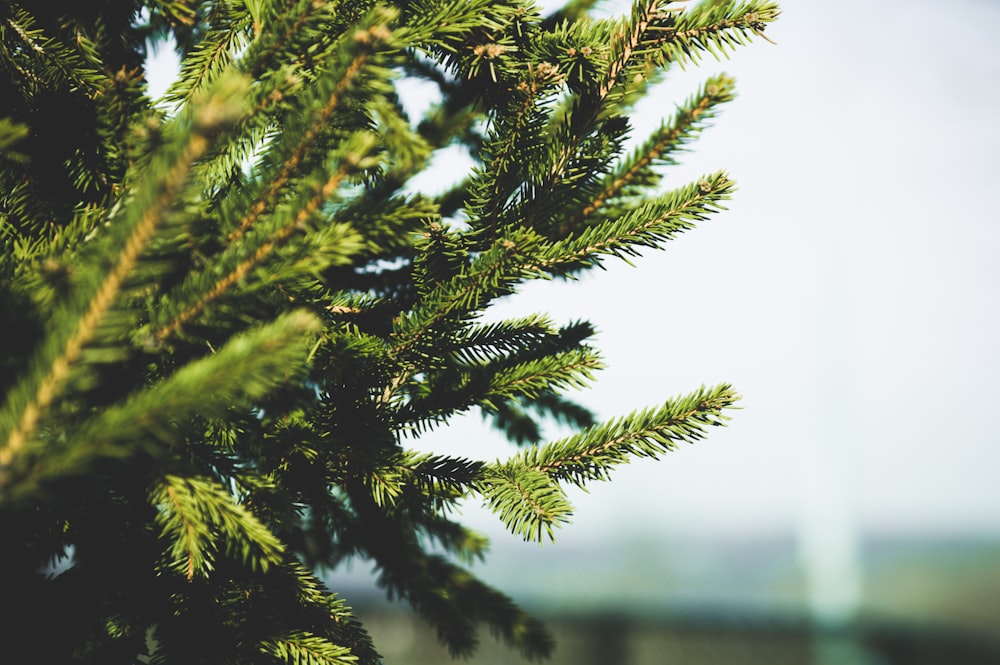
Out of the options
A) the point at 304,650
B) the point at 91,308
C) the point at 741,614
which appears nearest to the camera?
the point at 91,308

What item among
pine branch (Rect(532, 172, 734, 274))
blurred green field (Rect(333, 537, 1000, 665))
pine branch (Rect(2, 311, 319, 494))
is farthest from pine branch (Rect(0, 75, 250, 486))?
blurred green field (Rect(333, 537, 1000, 665))

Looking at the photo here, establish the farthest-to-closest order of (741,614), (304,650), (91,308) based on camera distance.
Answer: (741,614) < (304,650) < (91,308)

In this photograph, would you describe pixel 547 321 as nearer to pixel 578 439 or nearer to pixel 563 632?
pixel 578 439

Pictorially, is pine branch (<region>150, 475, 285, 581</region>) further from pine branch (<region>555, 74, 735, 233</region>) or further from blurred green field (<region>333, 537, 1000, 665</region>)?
blurred green field (<region>333, 537, 1000, 665</region>)

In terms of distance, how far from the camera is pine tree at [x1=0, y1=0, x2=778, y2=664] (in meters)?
0.27

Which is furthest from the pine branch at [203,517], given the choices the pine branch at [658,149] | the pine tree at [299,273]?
the pine branch at [658,149]

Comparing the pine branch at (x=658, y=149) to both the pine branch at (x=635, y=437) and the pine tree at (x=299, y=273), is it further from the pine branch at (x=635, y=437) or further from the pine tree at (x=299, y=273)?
the pine branch at (x=635, y=437)

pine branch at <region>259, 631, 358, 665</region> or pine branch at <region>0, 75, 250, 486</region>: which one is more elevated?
pine branch at <region>0, 75, 250, 486</region>

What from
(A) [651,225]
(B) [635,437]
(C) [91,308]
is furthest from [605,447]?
(C) [91,308]

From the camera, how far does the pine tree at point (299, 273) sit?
27 cm

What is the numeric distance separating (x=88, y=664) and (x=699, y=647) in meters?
1.61

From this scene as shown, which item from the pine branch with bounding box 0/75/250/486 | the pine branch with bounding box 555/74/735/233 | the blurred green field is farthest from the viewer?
the blurred green field

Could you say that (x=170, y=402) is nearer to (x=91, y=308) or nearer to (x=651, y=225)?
(x=91, y=308)

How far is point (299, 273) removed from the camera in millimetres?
265
